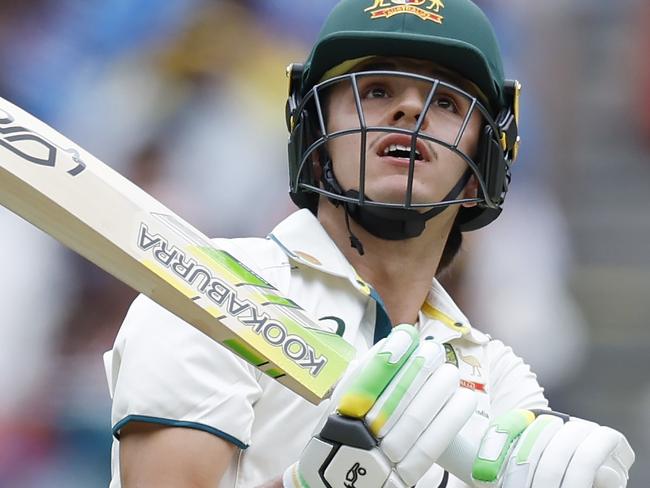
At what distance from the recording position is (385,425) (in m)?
1.57

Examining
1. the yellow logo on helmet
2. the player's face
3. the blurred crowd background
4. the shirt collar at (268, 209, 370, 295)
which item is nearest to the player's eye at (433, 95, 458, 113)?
the player's face

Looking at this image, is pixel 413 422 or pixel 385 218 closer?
pixel 413 422

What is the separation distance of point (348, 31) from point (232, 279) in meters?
0.66

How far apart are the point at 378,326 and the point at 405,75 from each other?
1.27ft

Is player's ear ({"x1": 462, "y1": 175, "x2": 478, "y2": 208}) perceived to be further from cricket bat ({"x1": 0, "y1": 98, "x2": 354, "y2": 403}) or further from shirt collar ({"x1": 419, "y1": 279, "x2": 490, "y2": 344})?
cricket bat ({"x1": 0, "y1": 98, "x2": 354, "y2": 403})

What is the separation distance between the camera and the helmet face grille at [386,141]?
205cm

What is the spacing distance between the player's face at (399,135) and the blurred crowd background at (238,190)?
1.62 metres

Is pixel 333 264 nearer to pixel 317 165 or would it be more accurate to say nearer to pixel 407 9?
pixel 317 165

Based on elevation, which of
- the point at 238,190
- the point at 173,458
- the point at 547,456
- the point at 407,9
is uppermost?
the point at 407,9

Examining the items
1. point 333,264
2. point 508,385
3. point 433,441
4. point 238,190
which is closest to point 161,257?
point 433,441

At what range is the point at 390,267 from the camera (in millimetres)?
2145

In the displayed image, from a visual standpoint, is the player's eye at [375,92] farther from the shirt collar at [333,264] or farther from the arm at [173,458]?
the arm at [173,458]

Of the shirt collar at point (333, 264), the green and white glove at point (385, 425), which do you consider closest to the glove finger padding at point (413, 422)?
the green and white glove at point (385, 425)

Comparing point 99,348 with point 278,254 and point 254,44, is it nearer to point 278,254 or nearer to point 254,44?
point 254,44
